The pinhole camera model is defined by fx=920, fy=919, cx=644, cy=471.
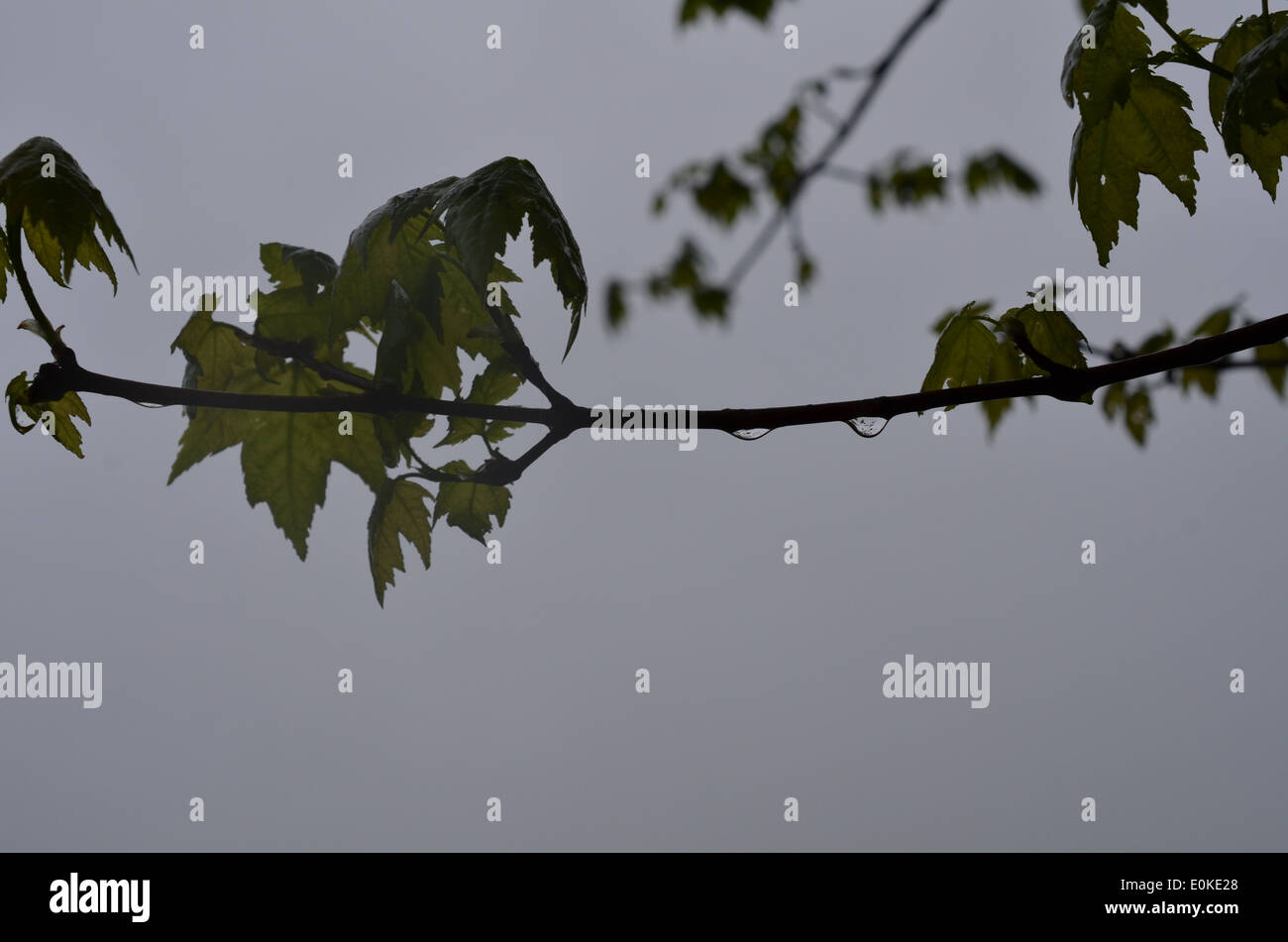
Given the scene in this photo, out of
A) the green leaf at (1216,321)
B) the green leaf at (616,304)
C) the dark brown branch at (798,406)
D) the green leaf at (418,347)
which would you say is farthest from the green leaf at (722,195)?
the dark brown branch at (798,406)

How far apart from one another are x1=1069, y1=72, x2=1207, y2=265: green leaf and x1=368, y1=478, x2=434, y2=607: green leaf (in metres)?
0.64

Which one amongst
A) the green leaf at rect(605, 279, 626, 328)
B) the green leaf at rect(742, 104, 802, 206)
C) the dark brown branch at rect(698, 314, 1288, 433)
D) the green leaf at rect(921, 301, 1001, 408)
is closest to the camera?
the dark brown branch at rect(698, 314, 1288, 433)

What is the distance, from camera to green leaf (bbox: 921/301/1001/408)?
87cm

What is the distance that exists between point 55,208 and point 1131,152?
33.5 inches

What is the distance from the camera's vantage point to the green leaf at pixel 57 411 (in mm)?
700

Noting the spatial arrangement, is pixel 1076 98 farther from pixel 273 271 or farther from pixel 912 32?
pixel 273 271

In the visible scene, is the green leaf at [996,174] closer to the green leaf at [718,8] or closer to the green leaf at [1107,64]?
the green leaf at [718,8]

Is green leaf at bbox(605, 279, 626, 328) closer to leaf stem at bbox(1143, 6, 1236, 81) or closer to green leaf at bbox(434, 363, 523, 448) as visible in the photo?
green leaf at bbox(434, 363, 523, 448)

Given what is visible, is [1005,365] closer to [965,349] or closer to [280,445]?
[965,349]

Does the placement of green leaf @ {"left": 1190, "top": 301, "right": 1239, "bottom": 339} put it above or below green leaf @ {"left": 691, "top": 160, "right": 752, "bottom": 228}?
below

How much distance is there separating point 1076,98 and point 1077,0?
71 cm

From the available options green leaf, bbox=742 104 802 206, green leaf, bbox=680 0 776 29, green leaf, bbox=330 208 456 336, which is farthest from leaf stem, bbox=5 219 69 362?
green leaf, bbox=742 104 802 206

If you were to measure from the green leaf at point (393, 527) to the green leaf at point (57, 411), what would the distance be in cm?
24

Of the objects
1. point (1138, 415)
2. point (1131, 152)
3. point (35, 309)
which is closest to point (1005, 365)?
point (1131, 152)
